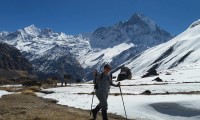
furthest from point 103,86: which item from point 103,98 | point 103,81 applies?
point 103,98

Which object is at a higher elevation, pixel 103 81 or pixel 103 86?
pixel 103 81

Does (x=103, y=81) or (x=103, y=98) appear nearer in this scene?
(x=103, y=98)

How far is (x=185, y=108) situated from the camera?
90.7 feet

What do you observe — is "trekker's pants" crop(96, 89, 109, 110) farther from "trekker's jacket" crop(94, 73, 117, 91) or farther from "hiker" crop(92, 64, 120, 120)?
"trekker's jacket" crop(94, 73, 117, 91)

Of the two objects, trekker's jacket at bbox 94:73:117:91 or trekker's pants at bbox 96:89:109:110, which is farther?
trekker's jacket at bbox 94:73:117:91

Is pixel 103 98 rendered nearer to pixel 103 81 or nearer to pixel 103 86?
pixel 103 86

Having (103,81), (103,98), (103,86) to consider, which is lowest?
(103,98)

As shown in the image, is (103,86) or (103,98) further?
(103,86)

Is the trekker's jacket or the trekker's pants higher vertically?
the trekker's jacket

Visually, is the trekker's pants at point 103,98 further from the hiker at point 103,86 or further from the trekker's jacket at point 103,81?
the trekker's jacket at point 103,81

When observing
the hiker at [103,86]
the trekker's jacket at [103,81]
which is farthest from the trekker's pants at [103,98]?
the trekker's jacket at [103,81]

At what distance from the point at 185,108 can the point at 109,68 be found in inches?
339

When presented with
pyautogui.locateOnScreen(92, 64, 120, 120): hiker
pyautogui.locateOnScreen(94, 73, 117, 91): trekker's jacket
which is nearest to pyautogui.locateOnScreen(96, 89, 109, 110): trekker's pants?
pyautogui.locateOnScreen(92, 64, 120, 120): hiker

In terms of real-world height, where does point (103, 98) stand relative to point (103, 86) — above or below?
below
